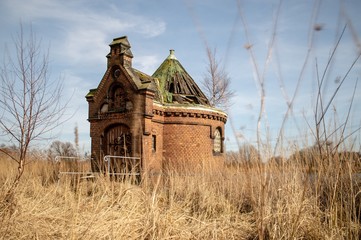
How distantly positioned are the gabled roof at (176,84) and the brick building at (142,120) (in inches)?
4.5

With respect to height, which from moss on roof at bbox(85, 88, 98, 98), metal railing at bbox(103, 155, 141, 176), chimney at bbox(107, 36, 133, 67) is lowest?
metal railing at bbox(103, 155, 141, 176)

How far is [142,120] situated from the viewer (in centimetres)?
1333

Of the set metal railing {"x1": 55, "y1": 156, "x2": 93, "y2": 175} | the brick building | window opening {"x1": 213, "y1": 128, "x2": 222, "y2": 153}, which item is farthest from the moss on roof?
window opening {"x1": 213, "y1": 128, "x2": 222, "y2": 153}

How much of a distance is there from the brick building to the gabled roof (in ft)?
0.38

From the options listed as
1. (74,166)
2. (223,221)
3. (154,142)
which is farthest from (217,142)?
(223,221)

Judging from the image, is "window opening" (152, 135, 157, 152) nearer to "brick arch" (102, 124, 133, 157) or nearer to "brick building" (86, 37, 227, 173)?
"brick building" (86, 37, 227, 173)

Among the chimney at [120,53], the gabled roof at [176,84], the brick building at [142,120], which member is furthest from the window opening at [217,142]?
the chimney at [120,53]

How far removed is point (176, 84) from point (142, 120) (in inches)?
195

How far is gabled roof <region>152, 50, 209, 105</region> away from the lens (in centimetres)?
1670

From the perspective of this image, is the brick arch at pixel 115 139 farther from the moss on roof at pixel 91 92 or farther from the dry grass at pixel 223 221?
the dry grass at pixel 223 221

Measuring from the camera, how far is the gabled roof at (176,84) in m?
16.7

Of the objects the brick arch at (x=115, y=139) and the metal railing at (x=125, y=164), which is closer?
the metal railing at (x=125, y=164)

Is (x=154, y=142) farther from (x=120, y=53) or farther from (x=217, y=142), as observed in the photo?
(x=120, y=53)

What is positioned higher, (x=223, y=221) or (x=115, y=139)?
(x=115, y=139)
